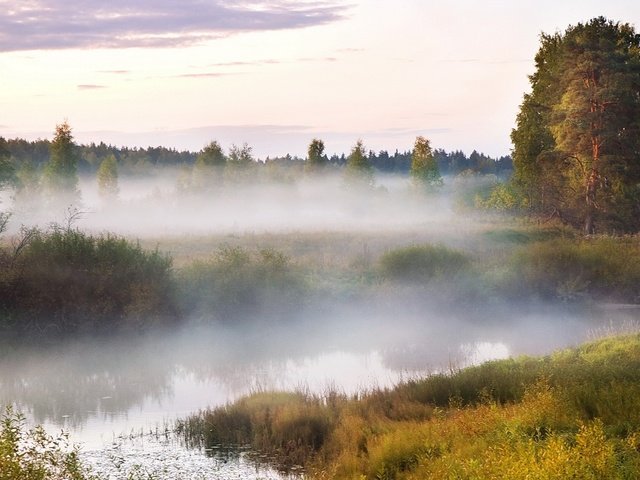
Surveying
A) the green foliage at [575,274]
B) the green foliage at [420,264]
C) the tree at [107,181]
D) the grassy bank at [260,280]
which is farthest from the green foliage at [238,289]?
the tree at [107,181]

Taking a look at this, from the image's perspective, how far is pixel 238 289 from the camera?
103 ft

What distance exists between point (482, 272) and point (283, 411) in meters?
21.7

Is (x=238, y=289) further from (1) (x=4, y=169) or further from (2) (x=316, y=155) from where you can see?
(2) (x=316, y=155)

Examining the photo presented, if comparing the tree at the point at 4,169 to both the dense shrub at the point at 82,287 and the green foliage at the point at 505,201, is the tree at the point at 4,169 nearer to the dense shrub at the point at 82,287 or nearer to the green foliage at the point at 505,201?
the dense shrub at the point at 82,287

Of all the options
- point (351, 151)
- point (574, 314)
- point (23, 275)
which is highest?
point (351, 151)

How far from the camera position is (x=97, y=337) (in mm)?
27922

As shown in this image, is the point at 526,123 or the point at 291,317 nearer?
the point at 291,317

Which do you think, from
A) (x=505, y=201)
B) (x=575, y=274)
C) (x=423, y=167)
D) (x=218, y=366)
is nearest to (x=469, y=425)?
(x=218, y=366)

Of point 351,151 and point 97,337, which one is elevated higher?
point 351,151

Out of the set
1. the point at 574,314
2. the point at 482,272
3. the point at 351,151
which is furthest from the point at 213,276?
the point at 351,151

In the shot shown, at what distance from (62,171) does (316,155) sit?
3368 centimetres

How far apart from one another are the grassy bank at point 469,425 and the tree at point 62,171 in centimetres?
6125

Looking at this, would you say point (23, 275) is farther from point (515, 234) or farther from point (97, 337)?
point (515, 234)

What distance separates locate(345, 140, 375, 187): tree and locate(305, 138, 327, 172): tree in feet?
25.6
